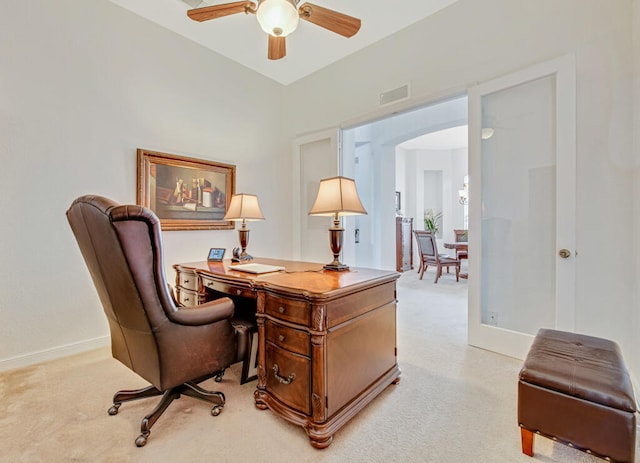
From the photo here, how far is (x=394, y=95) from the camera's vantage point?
327 cm

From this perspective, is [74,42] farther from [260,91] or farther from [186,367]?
[186,367]

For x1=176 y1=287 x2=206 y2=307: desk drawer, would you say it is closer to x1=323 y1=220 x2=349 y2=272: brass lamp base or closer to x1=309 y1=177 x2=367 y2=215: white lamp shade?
→ x1=323 y1=220 x2=349 y2=272: brass lamp base

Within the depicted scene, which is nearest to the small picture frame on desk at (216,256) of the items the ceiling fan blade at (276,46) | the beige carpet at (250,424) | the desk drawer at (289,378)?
the beige carpet at (250,424)

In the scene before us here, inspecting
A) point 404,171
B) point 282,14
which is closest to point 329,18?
point 282,14

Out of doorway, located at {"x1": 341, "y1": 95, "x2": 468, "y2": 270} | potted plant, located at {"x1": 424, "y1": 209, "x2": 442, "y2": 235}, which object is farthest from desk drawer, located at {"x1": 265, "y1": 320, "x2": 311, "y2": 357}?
potted plant, located at {"x1": 424, "y1": 209, "x2": 442, "y2": 235}

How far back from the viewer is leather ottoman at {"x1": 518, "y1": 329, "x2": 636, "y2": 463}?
1.21m

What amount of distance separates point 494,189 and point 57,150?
12.7ft

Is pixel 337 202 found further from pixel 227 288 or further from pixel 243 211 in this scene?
pixel 243 211

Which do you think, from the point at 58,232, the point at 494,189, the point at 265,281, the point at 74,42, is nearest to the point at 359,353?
the point at 265,281

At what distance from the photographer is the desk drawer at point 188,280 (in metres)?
2.34

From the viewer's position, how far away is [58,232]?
8.52 feet

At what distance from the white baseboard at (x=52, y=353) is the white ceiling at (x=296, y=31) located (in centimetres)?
324

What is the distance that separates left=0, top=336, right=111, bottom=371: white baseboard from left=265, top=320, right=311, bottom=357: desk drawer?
6.90 ft

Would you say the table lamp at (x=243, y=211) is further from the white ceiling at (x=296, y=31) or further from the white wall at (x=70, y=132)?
the white ceiling at (x=296, y=31)
